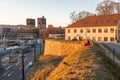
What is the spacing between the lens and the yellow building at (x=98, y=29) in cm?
6150

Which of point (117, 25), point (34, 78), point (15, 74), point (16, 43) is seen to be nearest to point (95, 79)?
point (34, 78)

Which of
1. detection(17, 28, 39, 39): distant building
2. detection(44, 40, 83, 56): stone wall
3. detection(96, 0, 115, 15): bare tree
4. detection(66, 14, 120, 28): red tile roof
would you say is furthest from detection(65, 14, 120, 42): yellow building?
detection(17, 28, 39, 39): distant building

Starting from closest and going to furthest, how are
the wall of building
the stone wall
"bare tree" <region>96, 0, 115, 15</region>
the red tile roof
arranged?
the stone wall, the wall of building, the red tile roof, "bare tree" <region>96, 0, 115, 15</region>

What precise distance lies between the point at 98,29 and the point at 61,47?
25.2 meters

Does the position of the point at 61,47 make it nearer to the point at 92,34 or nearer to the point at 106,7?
the point at 92,34

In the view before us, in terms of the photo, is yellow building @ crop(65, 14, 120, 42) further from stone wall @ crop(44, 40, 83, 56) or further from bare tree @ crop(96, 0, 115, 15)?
stone wall @ crop(44, 40, 83, 56)

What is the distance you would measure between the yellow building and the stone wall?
19.2m

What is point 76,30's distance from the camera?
67.8m

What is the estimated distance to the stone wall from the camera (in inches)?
1459

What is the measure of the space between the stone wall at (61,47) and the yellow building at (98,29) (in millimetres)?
19154

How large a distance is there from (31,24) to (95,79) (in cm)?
17300

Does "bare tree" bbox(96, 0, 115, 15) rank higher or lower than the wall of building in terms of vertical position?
higher

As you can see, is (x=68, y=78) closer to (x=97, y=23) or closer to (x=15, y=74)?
(x=15, y=74)

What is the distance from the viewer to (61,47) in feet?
137
